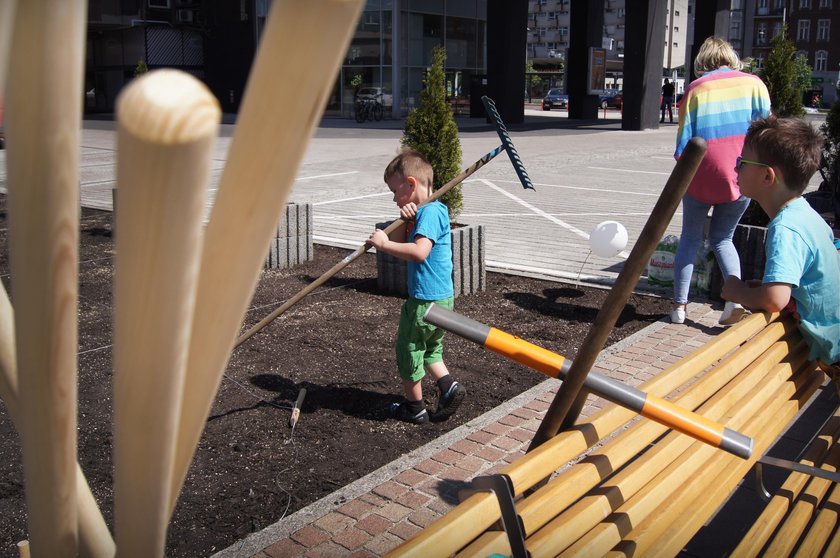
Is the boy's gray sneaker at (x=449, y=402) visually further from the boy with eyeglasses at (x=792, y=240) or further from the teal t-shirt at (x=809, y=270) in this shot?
the teal t-shirt at (x=809, y=270)

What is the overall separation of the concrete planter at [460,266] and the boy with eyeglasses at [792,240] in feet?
13.3

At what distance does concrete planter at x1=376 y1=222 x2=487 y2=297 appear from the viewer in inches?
287

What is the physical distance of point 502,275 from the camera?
812 centimetres

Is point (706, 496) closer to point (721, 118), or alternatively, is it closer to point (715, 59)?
point (721, 118)

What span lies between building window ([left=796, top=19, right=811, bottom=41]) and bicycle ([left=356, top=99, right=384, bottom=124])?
7455 cm

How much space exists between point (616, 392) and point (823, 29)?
338 ft

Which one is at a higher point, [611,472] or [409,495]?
[611,472]

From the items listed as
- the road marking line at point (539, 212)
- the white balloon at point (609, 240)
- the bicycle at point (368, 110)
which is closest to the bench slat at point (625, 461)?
the white balloon at point (609, 240)

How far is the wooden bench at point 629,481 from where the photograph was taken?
5.41 feet

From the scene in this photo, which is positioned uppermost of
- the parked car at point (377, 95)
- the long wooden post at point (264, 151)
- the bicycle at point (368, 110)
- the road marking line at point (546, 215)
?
the parked car at point (377, 95)

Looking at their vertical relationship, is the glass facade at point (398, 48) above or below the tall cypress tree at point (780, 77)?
above

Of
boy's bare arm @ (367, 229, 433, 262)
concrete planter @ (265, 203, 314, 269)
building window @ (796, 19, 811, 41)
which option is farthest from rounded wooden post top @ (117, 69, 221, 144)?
building window @ (796, 19, 811, 41)

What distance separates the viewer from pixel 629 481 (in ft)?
6.89

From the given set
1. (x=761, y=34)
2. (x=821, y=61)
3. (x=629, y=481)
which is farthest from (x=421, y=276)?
(x=761, y=34)
